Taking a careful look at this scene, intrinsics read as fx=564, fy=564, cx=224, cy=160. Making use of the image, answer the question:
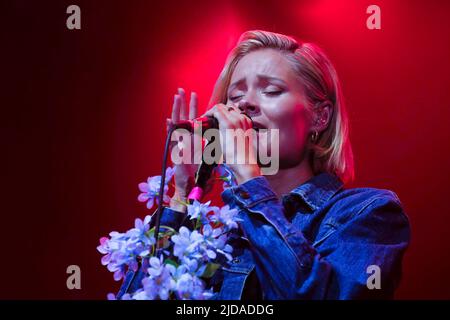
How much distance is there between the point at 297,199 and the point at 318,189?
6 cm

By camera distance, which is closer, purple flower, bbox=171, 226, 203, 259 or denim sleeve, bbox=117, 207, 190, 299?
purple flower, bbox=171, 226, 203, 259

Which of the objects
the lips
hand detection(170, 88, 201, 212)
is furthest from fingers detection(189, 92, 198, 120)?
the lips

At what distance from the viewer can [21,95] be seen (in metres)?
2.11

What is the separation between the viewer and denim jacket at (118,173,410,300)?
3.70 ft

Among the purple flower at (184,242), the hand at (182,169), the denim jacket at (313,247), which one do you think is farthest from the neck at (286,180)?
the purple flower at (184,242)

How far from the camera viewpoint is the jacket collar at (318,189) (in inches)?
55.4

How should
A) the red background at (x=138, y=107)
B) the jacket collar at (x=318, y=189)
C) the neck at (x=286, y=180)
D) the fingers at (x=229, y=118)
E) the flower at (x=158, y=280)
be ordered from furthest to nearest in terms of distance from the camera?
1. the red background at (x=138, y=107)
2. the neck at (x=286, y=180)
3. the jacket collar at (x=318, y=189)
4. the fingers at (x=229, y=118)
5. the flower at (x=158, y=280)

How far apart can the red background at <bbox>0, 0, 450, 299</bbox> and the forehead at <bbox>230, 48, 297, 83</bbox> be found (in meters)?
0.78

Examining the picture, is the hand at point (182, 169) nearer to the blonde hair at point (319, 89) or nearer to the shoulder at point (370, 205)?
the blonde hair at point (319, 89)

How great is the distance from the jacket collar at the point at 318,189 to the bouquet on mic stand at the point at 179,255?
27 centimetres

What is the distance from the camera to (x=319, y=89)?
5.16 ft

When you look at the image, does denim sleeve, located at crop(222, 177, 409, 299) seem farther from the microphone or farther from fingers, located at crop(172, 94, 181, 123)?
fingers, located at crop(172, 94, 181, 123)

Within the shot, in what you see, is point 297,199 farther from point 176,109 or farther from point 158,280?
point 158,280

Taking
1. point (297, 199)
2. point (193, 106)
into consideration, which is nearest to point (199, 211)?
point (297, 199)
